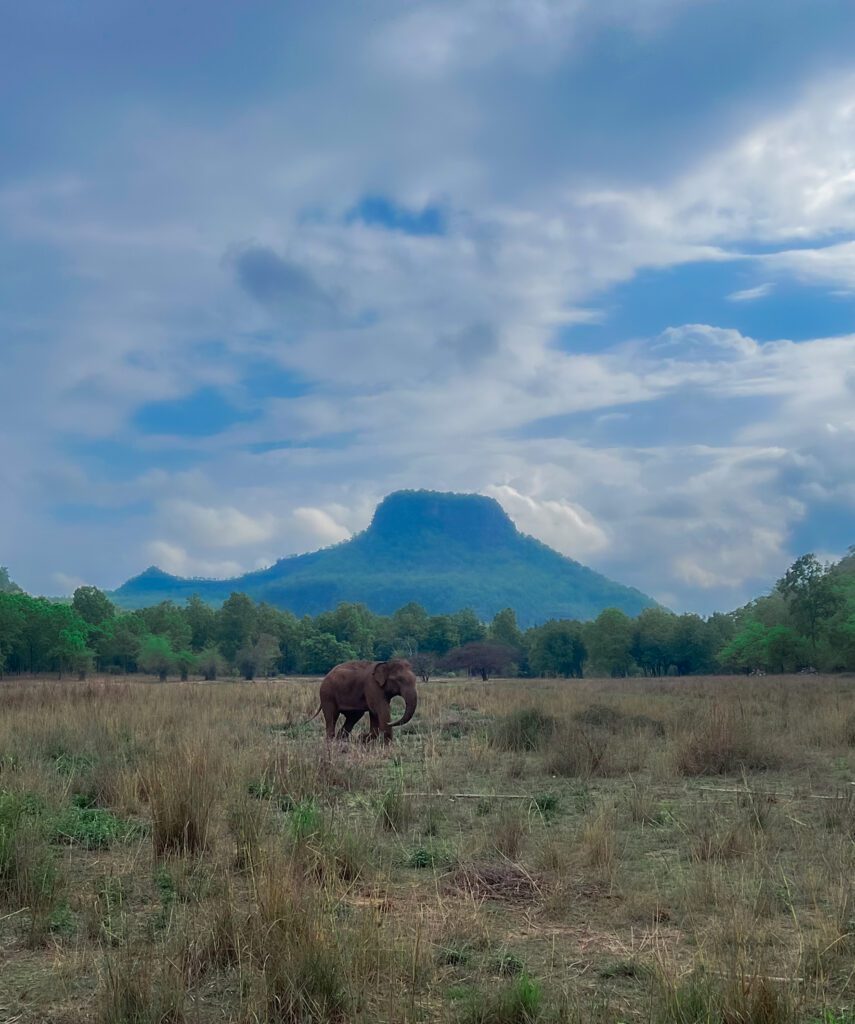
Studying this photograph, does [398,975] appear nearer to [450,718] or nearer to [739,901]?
[739,901]

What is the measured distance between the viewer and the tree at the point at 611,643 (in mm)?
74625

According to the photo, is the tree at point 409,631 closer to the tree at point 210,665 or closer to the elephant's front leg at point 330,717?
the tree at point 210,665

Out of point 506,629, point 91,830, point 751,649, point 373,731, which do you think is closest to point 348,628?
point 506,629

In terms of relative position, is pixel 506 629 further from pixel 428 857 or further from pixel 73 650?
pixel 428 857

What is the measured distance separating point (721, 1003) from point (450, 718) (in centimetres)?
1678

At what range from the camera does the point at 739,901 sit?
5371 millimetres

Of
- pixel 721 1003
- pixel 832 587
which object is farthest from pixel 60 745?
pixel 832 587

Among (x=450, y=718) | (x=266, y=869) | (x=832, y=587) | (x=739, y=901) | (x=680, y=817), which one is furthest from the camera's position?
(x=832, y=587)

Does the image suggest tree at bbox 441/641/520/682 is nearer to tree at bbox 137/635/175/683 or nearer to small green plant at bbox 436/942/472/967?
tree at bbox 137/635/175/683

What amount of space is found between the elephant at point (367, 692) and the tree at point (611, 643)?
59876mm

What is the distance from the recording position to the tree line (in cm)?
5147

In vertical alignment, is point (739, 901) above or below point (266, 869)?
below

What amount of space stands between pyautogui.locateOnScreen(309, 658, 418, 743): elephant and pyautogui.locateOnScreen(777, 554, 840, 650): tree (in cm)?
3837

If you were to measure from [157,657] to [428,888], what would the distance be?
211 feet
